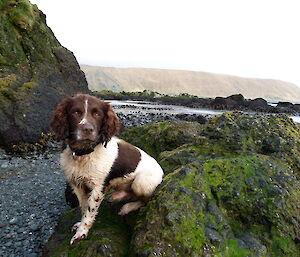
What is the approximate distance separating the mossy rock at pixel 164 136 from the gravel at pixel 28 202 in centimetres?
283

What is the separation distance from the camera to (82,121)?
13.7ft

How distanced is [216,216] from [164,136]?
506 centimetres

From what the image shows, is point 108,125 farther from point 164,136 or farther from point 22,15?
point 22,15

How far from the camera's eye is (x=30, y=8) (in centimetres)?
1812

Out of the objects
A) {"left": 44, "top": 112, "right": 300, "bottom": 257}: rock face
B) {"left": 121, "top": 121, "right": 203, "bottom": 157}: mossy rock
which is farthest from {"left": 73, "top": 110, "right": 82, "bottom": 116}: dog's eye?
{"left": 121, "top": 121, "right": 203, "bottom": 157}: mossy rock

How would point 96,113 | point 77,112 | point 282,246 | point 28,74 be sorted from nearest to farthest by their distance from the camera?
point 282,246, point 77,112, point 96,113, point 28,74

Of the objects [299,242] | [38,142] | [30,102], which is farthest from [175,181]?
[30,102]

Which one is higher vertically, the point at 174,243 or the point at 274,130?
the point at 274,130

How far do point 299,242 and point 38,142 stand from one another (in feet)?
35.0

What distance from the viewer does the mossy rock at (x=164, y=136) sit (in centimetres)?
883

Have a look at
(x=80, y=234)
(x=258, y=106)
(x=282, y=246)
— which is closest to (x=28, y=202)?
(x=80, y=234)

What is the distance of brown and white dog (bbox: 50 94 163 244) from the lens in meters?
4.30

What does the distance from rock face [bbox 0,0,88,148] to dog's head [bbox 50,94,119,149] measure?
26.6 feet

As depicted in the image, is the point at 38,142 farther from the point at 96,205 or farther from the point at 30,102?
the point at 96,205
